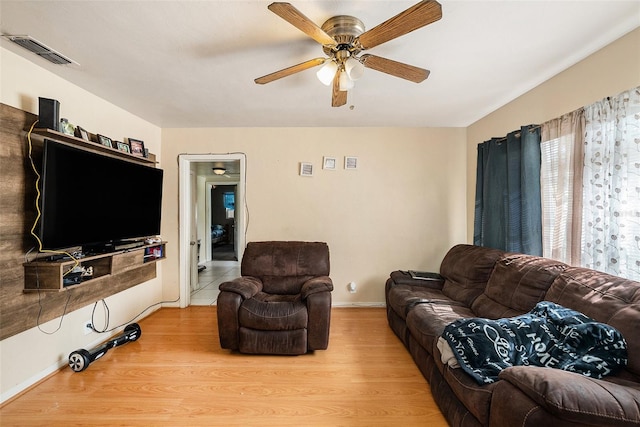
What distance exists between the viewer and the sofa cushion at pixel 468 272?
252 centimetres

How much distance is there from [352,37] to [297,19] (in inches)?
16.5

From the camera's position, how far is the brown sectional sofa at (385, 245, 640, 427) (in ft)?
3.37

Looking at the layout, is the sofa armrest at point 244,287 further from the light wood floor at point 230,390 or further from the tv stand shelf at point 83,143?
the tv stand shelf at point 83,143

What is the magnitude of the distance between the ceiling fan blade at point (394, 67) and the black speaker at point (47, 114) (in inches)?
88.2

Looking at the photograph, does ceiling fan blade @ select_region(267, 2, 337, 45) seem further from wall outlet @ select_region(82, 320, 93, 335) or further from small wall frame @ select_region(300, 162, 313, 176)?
wall outlet @ select_region(82, 320, 93, 335)

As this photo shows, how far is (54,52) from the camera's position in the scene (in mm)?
1854

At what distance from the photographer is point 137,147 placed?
2.99m

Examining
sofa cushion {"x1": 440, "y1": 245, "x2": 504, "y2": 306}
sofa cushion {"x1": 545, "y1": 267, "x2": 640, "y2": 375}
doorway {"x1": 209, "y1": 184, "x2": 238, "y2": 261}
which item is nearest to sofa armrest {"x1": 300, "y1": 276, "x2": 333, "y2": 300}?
sofa cushion {"x1": 440, "y1": 245, "x2": 504, "y2": 306}

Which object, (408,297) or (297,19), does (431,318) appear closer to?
(408,297)

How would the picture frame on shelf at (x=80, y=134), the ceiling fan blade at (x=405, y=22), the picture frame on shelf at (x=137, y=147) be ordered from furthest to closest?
the picture frame on shelf at (x=137, y=147) < the picture frame on shelf at (x=80, y=134) < the ceiling fan blade at (x=405, y=22)

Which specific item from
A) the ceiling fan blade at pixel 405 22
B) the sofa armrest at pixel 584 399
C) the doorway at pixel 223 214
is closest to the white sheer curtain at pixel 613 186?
the sofa armrest at pixel 584 399

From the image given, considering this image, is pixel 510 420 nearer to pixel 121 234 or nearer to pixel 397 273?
pixel 397 273

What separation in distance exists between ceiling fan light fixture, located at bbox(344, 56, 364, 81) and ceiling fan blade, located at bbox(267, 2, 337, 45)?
0.47 ft

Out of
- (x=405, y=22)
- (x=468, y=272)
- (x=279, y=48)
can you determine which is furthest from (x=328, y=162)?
(x=405, y=22)
